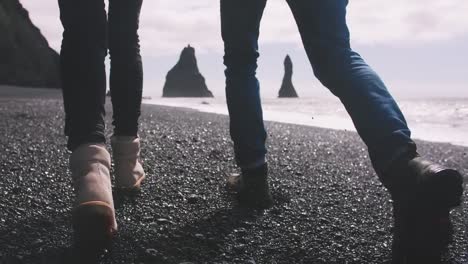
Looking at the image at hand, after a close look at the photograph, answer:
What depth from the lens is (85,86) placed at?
6.01ft

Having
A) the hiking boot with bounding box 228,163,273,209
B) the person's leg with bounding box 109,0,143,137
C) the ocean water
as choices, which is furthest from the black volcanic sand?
the ocean water

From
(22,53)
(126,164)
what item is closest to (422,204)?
(126,164)

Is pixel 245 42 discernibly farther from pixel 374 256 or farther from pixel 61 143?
pixel 61 143

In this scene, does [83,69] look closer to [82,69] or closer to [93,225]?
[82,69]

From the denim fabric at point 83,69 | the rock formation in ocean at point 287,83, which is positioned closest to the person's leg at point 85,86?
the denim fabric at point 83,69

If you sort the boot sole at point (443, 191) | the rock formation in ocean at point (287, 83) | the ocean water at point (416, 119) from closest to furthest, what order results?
1. the boot sole at point (443, 191)
2. the ocean water at point (416, 119)
3. the rock formation in ocean at point (287, 83)

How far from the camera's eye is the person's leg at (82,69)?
5.93 feet

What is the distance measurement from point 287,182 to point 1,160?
1.88m

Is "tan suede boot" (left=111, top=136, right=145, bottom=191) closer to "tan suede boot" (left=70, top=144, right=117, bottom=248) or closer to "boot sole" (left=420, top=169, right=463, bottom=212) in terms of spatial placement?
"tan suede boot" (left=70, top=144, right=117, bottom=248)

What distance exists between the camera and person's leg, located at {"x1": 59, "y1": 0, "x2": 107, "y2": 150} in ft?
5.93

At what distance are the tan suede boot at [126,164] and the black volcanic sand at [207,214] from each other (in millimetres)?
81

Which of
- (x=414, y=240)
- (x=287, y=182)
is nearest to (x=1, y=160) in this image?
Answer: (x=287, y=182)

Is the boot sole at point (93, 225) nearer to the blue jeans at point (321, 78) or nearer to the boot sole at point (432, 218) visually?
the blue jeans at point (321, 78)

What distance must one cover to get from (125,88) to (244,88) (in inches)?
24.2
